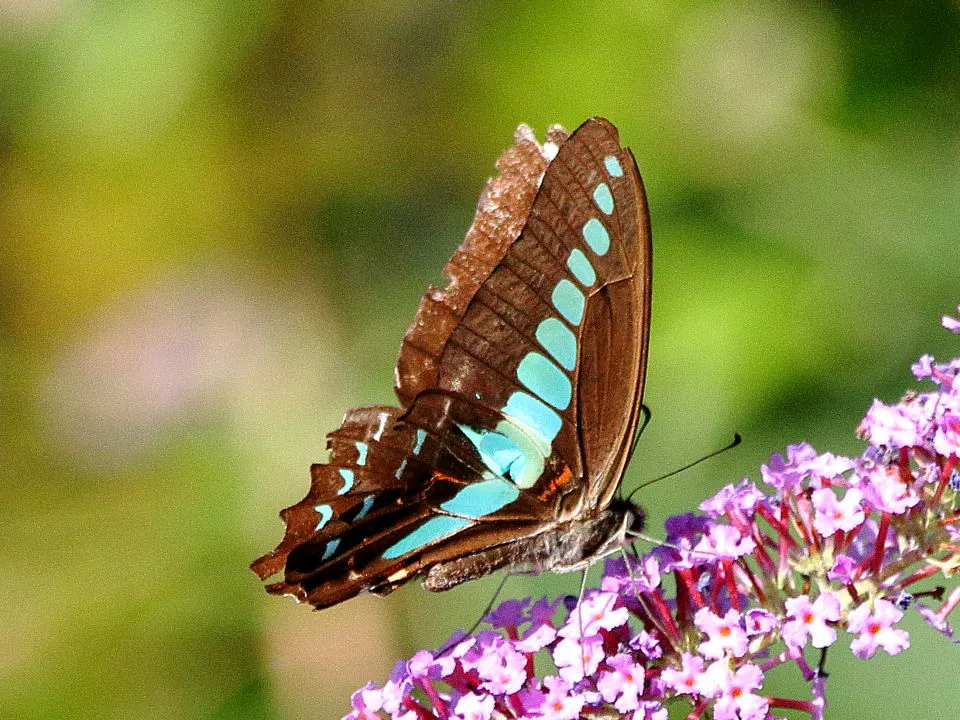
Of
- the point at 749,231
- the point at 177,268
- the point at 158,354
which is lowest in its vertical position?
the point at 749,231

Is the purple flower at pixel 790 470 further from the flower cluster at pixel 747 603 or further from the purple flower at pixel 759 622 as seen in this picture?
the purple flower at pixel 759 622

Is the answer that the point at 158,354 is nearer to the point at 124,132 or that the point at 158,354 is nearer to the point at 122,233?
the point at 122,233

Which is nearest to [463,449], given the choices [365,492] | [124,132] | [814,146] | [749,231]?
[365,492]

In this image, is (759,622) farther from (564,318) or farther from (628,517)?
(564,318)

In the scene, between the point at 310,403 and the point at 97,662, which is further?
the point at 310,403

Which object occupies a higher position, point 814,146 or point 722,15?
point 722,15

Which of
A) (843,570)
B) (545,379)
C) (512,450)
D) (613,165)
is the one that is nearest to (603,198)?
(613,165)

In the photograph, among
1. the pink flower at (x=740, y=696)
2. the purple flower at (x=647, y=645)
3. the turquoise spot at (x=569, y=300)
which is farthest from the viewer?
the turquoise spot at (x=569, y=300)

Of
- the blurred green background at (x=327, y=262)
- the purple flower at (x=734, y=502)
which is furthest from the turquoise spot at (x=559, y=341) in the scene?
the blurred green background at (x=327, y=262)
